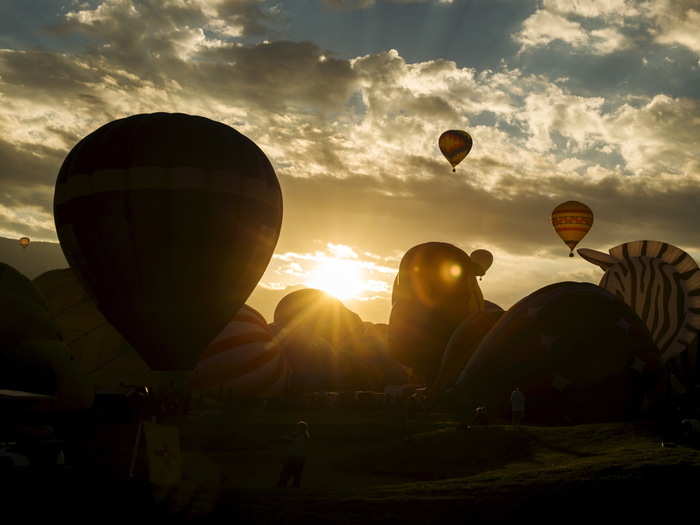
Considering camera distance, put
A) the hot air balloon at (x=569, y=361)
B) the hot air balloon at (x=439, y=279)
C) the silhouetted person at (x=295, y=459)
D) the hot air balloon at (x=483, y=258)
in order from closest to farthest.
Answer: the silhouetted person at (x=295, y=459)
the hot air balloon at (x=569, y=361)
the hot air balloon at (x=439, y=279)
the hot air balloon at (x=483, y=258)

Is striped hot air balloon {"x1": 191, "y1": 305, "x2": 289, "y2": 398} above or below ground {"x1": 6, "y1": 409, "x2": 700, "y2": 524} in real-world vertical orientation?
above

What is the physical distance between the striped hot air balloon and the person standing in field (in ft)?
46.5

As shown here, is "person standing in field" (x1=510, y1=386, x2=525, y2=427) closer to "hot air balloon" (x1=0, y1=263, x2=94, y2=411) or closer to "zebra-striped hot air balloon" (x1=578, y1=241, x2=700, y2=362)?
"hot air balloon" (x1=0, y1=263, x2=94, y2=411)

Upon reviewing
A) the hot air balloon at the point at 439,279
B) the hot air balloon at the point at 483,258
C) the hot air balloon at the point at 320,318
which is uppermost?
the hot air balloon at the point at 483,258

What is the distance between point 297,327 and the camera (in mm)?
45188

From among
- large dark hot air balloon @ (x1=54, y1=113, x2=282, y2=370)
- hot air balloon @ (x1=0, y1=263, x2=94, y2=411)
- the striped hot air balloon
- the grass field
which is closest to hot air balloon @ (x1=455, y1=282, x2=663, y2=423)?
the grass field

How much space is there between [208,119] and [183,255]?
4.98 m

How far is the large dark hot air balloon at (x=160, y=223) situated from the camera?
75.4ft

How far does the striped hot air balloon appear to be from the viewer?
104ft

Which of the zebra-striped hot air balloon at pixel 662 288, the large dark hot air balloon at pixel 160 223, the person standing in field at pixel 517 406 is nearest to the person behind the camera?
the person standing in field at pixel 517 406

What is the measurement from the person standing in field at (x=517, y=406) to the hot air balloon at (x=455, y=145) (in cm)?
2300

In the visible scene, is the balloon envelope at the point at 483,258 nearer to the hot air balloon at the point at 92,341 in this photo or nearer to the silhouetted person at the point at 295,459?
the hot air balloon at the point at 92,341

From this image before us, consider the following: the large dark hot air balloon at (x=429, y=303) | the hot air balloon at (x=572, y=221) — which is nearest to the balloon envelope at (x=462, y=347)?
the large dark hot air balloon at (x=429, y=303)

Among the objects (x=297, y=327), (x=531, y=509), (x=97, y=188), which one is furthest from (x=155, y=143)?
(x=297, y=327)
